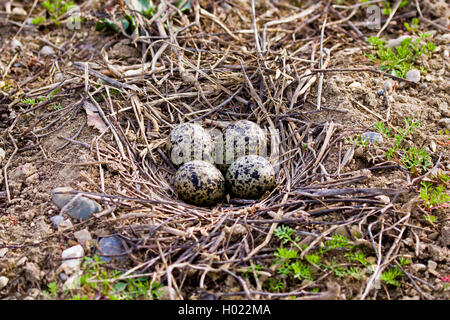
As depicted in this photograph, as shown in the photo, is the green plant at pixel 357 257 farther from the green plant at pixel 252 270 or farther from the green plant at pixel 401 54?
the green plant at pixel 401 54

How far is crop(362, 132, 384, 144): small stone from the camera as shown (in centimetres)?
348

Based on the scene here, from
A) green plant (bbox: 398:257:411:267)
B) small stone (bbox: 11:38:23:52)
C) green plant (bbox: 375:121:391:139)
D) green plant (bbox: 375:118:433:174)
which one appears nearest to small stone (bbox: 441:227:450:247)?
green plant (bbox: 398:257:411:267)

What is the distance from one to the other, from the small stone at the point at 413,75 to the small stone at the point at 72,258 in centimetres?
333

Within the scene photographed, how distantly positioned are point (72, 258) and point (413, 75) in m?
3.44

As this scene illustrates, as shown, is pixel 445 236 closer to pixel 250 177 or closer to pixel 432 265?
pixel 432 265

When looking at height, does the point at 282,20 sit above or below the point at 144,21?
below

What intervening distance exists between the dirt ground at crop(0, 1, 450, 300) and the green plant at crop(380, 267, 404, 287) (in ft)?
0.19

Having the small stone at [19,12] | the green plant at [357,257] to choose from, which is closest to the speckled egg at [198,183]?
the green plant at [357,257]

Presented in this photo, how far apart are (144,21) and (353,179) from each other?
2911mm

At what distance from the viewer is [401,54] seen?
437cm

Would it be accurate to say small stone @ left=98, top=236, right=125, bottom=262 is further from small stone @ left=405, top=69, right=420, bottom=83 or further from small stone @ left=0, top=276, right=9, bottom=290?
small stone @ left=405, top=69, right=420, bottom=83
